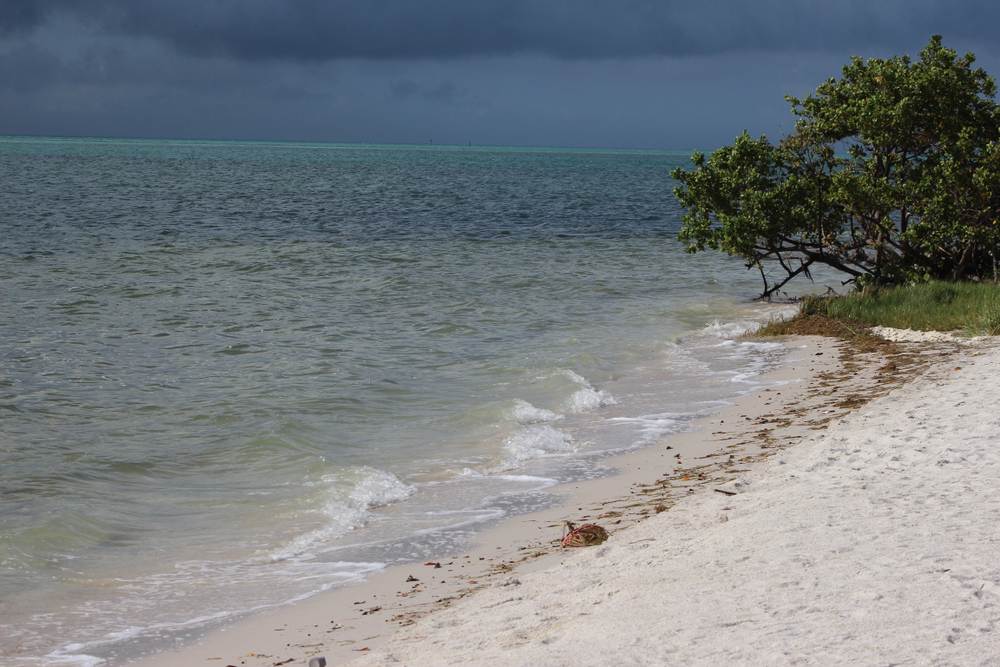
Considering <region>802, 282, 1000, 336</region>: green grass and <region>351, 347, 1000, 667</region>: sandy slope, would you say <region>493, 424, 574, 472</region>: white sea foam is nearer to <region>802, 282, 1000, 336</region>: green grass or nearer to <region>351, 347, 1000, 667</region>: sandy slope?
<region>351, 347, 1000, 667</region>: sandy slope

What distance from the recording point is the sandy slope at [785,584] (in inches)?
168

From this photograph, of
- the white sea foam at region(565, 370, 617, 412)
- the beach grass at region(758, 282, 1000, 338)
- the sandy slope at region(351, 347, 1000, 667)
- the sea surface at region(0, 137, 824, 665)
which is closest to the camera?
the sandy slope at region(351, 347, 1000, 667)

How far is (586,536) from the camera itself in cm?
664

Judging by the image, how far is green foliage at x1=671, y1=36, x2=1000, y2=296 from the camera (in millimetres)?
15328

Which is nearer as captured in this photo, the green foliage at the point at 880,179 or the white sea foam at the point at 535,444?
the white sea foam at the point at 535,444

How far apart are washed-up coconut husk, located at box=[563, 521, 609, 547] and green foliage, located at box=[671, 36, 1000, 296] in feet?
37.8

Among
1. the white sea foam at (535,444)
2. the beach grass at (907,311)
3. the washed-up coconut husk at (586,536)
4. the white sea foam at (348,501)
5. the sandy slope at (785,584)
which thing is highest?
the beach grass at (907,311)

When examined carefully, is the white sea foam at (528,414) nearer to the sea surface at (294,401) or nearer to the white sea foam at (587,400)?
the sea surface at (294,401)

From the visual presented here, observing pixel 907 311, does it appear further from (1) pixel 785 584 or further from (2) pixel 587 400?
(1) pixel 785 584

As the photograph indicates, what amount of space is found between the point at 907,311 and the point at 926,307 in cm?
31

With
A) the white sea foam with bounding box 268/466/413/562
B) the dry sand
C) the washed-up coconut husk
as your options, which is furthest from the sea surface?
the washed-up coconut husk

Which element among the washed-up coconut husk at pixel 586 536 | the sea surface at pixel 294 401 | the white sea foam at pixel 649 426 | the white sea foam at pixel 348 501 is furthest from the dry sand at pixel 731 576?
the white sea foam at pixel 348 501

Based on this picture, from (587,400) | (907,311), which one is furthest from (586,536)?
(907,311)

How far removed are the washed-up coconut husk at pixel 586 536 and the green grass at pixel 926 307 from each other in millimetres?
9551
